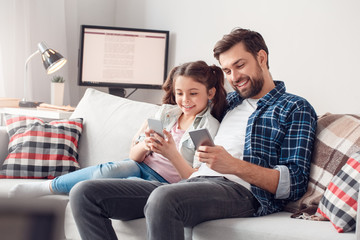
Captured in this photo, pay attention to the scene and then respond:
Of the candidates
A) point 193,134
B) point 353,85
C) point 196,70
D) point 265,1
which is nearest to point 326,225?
point 193,134

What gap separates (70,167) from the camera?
2.37m

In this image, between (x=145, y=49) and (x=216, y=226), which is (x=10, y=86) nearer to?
(x=145, y=49)

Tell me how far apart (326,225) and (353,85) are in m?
1.12

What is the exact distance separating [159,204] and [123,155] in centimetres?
89

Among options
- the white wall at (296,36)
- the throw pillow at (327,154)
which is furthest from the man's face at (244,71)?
the white wall at (296,36)

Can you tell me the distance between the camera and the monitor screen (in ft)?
11.0

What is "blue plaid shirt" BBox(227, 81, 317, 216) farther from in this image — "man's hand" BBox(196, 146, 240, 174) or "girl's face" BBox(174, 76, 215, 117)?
"girl's face" BBox(174, 76, 215, 117)

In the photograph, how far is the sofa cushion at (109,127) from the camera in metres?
2.42

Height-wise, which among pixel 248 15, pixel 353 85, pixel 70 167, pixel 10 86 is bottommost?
pixel 70 167

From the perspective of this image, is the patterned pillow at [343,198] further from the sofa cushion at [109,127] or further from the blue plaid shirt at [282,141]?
the sofa cushion at [109,127]

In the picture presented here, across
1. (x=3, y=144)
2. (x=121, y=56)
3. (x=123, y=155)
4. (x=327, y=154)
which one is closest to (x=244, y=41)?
(x=327, y=154)

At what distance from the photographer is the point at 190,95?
2.03m

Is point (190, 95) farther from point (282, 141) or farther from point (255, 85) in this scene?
point (282, 141)

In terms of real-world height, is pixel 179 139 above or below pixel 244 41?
below
